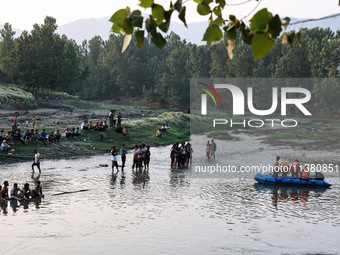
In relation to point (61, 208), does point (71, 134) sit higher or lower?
higher

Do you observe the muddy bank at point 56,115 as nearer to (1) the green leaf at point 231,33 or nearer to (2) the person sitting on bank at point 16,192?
(2) the person sitting on bank at point 16,192

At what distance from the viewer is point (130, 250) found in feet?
51.2

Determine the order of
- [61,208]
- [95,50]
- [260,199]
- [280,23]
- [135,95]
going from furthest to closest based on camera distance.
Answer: [95,50] < [135,95] < [260,199] < [61,208] < [280,23]

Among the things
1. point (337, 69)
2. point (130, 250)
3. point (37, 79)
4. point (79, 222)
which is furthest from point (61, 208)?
point (337, 69)

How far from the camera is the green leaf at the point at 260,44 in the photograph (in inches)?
138

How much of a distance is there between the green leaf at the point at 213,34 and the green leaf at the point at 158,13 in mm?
391

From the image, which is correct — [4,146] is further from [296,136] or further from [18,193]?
[296,136]

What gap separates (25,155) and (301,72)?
6965 centimetres

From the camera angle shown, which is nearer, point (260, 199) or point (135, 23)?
point (135, 23)

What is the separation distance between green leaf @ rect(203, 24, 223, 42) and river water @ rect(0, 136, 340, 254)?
12617 millimetres

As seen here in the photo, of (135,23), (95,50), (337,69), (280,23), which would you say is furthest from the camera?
(95,50)

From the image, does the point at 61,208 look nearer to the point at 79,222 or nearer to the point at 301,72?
the point at 79,222

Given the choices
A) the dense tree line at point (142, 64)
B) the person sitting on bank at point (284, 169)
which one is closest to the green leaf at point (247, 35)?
the person sitting on bank at point (284, 169)

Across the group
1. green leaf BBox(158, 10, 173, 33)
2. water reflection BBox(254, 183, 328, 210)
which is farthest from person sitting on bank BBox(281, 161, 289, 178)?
green leaf BBox(158, 10, 173, 33)
